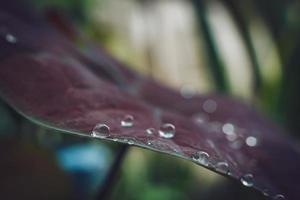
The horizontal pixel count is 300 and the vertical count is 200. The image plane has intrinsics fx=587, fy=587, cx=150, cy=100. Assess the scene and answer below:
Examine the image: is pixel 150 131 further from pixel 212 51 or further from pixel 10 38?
pixel 212 51

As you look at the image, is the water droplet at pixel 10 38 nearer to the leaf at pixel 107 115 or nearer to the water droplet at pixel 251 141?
the leaf at pixel 107 115

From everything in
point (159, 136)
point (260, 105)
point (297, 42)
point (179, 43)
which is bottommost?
point (159, 136)

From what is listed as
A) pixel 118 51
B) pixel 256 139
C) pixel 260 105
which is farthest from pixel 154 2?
pixel 256 139

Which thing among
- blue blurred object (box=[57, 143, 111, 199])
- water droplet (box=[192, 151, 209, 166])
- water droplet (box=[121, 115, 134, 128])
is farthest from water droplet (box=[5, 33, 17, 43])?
blue blurred object (box=[57, 143, 111, 199])

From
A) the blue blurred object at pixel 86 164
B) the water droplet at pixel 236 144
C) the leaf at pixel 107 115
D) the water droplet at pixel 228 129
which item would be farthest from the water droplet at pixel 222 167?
the blue blurred object at pixel 86 164

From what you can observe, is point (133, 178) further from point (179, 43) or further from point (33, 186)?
point (179, 43)

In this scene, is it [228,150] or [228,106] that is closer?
[228,150]

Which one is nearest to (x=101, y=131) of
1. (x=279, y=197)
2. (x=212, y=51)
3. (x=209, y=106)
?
(x=279, y=197)
